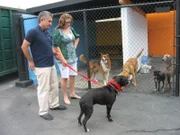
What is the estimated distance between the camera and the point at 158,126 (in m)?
3.77

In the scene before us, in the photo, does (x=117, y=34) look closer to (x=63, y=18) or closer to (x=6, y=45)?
(x=6, y=45)

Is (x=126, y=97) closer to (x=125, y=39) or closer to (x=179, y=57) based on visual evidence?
(x=179, y=57)

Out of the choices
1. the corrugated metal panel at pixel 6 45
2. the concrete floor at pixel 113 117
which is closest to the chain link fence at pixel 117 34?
the corrugated metal panel at pixel 6 45

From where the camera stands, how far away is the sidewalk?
371cm

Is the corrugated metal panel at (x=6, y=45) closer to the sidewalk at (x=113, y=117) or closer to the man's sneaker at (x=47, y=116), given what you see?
the sidewalk at (x=113, y=117)

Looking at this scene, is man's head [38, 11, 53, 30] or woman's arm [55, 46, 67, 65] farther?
woman's arm [55, 46, 67, 65]

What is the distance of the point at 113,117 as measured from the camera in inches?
167

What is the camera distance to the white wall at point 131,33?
706 cm

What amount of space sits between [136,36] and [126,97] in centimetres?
360

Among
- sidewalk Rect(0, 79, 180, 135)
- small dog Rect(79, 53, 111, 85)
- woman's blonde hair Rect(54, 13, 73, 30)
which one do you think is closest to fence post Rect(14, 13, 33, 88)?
sidewalk Rect(0, 79, 180, 135)

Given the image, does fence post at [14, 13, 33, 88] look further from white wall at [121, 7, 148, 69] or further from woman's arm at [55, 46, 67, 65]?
white wall at [121, 7, 148, 69]

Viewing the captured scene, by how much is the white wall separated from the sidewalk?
2119 millimetres

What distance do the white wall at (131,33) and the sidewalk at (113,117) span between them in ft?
6.95

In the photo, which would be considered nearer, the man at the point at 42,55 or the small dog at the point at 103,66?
the man at the point at 42,55
